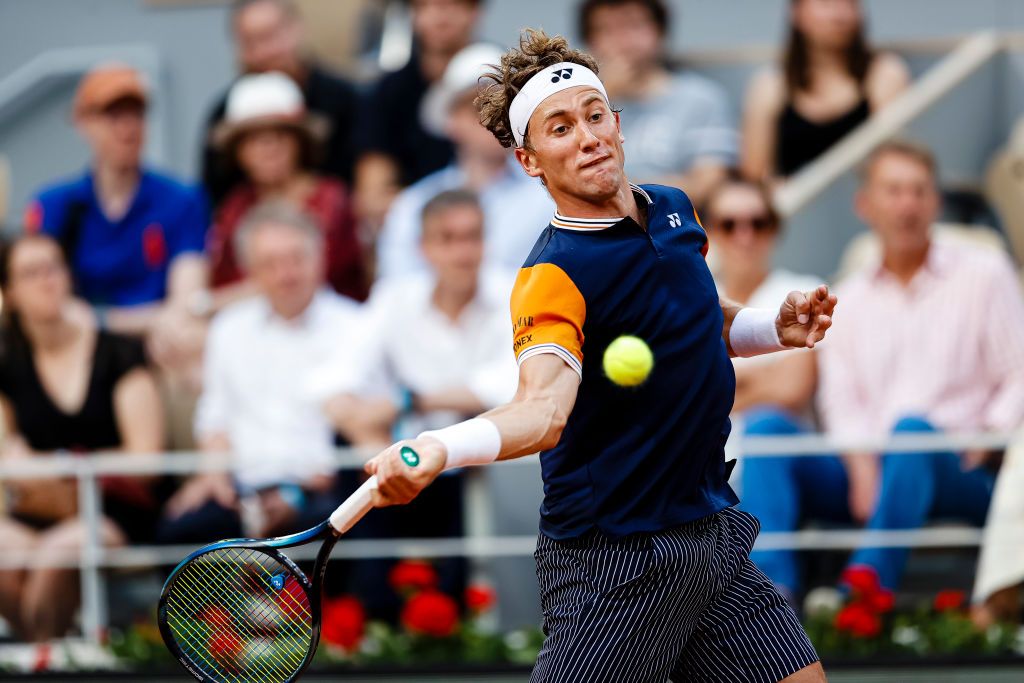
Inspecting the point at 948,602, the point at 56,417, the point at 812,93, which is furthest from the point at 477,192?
the point at 948,602

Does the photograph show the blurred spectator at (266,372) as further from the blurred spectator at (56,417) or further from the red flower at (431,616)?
the red flower at (431,616)

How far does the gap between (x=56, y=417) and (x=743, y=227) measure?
3.15 meters

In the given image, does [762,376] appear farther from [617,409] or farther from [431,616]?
[617,409]

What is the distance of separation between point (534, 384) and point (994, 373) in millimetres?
3654

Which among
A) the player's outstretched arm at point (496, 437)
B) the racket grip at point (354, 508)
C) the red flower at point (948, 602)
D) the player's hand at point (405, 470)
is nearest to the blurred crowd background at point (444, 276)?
the red flower at point (948, 602)

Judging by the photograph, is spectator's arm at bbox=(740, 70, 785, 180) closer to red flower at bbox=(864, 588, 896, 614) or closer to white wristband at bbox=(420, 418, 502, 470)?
red flower at bbox=(864, 588, 896, 614)

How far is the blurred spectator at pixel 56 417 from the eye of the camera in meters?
6.61

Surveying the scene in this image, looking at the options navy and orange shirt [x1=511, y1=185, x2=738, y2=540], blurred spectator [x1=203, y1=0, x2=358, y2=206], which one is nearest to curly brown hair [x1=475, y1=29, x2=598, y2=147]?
navy and orange shirt [x1=511, y1=185, x2=738, y2=540]

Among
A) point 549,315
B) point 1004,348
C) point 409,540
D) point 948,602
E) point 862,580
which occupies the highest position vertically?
point 549,315

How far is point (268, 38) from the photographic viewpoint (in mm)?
7828

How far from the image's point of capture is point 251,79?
772 centimetres

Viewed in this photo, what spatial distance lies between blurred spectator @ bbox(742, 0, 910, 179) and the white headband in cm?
399

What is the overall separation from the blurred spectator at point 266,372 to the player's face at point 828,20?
8.30 feet

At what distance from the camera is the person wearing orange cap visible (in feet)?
24.8
